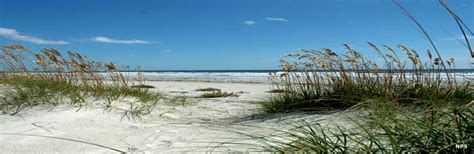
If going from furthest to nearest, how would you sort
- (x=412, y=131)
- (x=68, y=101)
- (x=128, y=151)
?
(x=68, y=101) < (x=128, y=151) < (x=412, y=131)

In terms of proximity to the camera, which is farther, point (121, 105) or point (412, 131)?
point (121, 105)

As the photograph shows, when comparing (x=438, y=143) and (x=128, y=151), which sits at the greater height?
(x=438, y=143)

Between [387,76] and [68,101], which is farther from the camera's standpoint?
[387,76]

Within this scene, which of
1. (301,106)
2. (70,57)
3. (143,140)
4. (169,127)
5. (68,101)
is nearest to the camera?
(143,140)

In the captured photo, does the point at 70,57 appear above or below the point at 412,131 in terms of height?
above

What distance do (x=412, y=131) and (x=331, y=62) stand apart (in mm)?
2456

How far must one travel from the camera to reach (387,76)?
4016mm

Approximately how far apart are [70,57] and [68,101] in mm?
1508

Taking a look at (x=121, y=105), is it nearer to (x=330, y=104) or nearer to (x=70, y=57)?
(x=70, y=57)

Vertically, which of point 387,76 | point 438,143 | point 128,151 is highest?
point 387,76

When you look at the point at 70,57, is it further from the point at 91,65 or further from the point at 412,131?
the point at 412,131

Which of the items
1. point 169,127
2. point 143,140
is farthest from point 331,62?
point 143,140

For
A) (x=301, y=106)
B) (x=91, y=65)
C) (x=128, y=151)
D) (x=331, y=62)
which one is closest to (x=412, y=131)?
(x=128, y=151)

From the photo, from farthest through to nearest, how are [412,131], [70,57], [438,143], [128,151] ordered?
[70,57] < [128,151] < [412,131] < [438,143]
